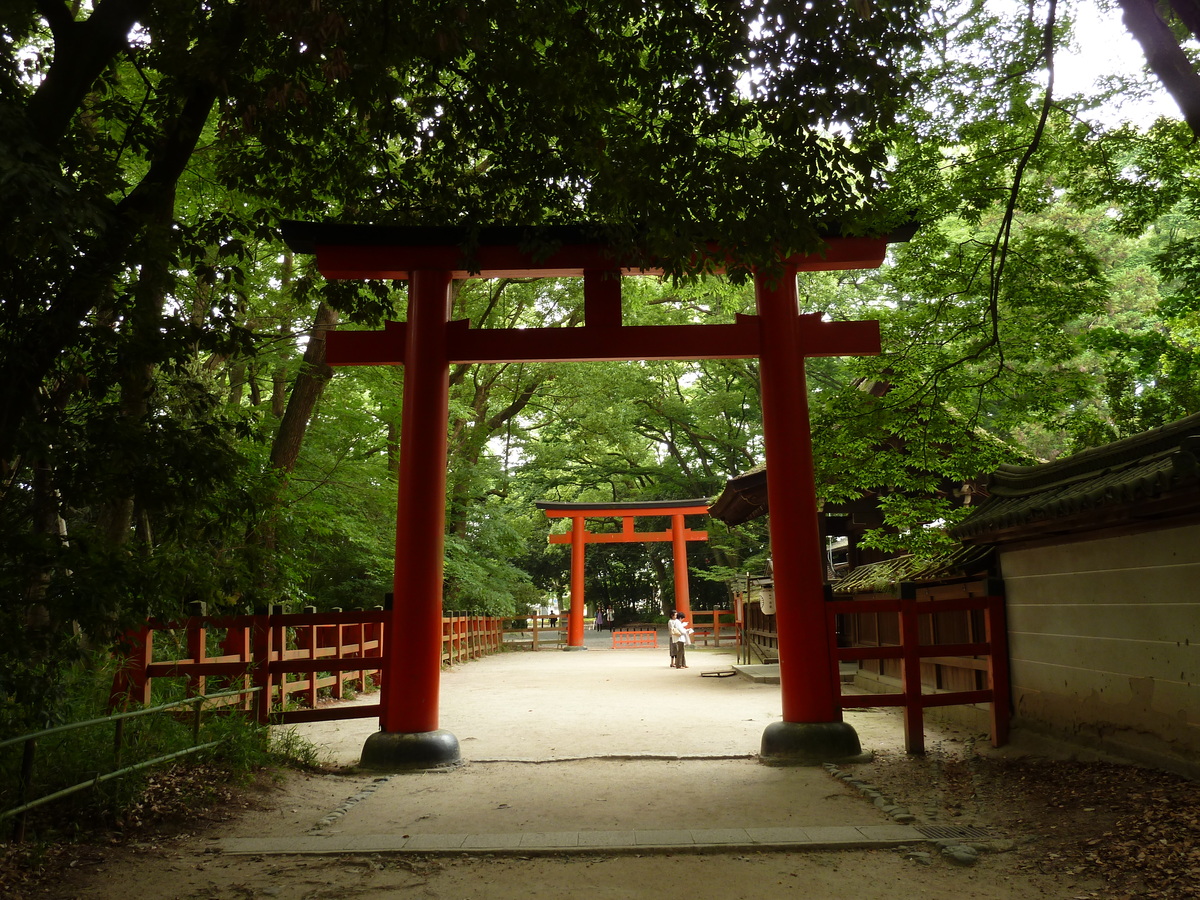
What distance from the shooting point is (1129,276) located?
22.1 metres

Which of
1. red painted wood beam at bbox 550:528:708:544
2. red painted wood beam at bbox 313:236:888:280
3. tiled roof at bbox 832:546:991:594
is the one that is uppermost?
red painted wood beam at bbox 313:236:888:280

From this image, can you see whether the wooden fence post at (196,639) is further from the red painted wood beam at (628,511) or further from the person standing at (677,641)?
the red painted wood beam at (628,511)

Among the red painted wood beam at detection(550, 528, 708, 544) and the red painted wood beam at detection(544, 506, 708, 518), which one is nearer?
the red painted wood beam at detection(544, 506, 708, 518)

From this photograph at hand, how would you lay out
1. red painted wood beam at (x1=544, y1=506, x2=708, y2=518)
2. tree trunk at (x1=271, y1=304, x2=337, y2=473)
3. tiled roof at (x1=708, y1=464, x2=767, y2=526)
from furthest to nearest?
red painted wood beam at (x1=544, y1=506, x2=708, y2=518) → tiled roof at (x1=708, y1=464, x2=767, y2=526) → tree trunk at (x1=271, y1=304, x2=337, y2=473)

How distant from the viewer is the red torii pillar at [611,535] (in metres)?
25.6

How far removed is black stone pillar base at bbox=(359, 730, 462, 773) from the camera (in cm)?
669

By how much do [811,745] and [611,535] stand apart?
20.4m

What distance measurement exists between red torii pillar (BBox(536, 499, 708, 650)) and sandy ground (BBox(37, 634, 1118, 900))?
631 inches

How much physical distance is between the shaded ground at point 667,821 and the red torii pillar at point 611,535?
17245 mm

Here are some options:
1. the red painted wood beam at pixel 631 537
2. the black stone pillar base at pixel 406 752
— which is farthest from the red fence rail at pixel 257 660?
the red painted wood beam at pixel 631 537

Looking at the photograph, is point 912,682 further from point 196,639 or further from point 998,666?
point 196,639

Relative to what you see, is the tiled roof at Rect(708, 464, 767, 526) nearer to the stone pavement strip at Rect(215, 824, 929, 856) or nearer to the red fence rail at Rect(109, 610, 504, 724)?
the red fence rail at Rect(109, 610, 504, 724)

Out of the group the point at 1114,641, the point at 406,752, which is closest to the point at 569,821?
the point at 406,752

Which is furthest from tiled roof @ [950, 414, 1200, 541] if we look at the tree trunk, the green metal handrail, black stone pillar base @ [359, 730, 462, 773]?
the tree trunk
